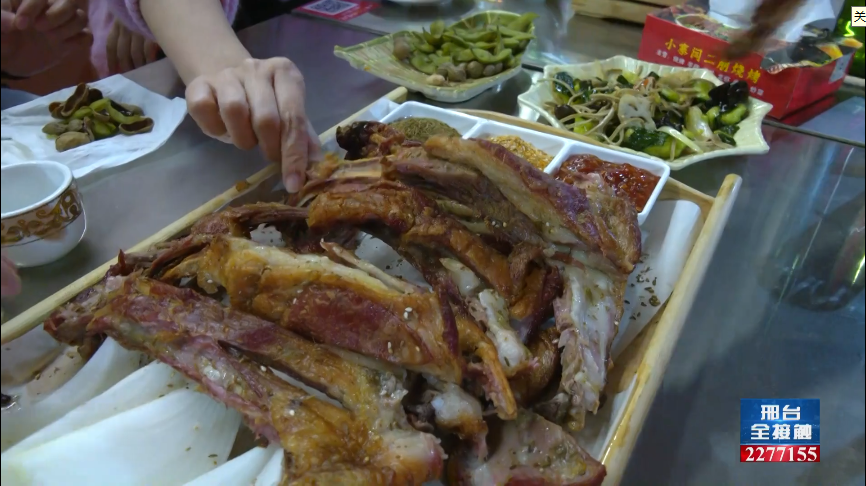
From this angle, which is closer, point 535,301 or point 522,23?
point 535,301

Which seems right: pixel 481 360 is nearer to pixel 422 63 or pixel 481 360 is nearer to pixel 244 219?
pixel 244 219

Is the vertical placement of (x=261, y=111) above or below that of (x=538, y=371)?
above

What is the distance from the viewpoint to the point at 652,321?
4.55 feet

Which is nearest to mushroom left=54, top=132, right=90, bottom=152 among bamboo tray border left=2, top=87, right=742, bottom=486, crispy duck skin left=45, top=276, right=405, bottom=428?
bamboo tray border left=2, top=87, right=742, bottom=486

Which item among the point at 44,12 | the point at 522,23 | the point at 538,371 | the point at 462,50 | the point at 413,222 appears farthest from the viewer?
the point at 522,23

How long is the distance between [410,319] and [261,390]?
30 cm

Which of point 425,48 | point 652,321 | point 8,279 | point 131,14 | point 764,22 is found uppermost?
point 764,22

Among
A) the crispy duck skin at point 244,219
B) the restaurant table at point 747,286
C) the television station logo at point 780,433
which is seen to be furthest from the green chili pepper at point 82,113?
the television station logo at point 780,433

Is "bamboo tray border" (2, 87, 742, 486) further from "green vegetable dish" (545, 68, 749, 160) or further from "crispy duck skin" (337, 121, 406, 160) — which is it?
"green vegetable dish" (545, 68, 749, 160)

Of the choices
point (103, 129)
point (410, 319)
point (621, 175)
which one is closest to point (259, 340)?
point (410, 319)

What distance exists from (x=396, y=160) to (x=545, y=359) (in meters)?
0.62

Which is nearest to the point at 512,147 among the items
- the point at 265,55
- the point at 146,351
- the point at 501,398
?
the point at 501,398

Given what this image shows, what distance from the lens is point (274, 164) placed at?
1792 millimetres

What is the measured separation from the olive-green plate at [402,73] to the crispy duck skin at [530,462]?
185 cm
